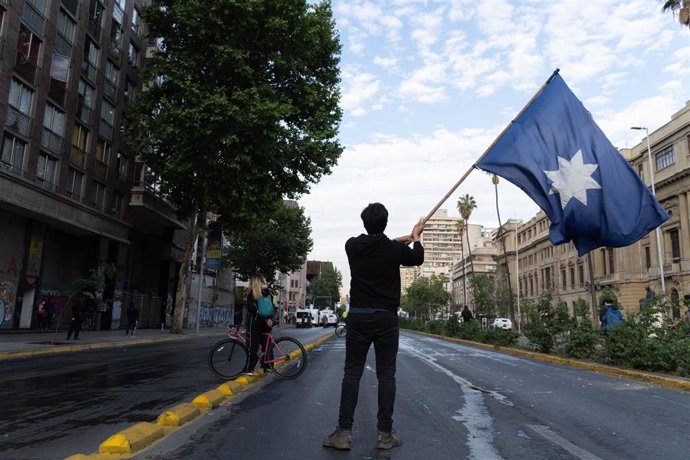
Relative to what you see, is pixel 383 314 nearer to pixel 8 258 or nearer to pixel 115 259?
pixel 8 258

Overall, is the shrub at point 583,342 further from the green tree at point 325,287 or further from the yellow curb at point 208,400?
the green tree at point 325,287

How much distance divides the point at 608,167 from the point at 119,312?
29.6 m

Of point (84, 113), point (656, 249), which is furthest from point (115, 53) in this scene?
point (656, 249)

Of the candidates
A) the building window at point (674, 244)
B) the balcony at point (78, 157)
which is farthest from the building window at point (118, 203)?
the building window at point (674, 244)

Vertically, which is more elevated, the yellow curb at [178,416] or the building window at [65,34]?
the building window at [65,34]

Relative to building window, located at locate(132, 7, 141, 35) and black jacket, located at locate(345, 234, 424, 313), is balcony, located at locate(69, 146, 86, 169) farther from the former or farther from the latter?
black jacket, located at locate(345, 234, 424, 313)

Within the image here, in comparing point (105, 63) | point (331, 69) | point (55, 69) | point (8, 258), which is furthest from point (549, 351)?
point (105, 63)

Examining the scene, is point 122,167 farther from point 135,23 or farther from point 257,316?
point 257,316

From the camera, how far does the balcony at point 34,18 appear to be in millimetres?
22328

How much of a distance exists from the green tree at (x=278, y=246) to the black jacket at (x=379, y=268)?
40.9m

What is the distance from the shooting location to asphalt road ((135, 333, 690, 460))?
4234 millimetres

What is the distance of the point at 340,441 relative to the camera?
4.17 metres

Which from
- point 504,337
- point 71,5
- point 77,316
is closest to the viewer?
point 77,316

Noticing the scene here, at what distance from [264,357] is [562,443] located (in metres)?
5.30
